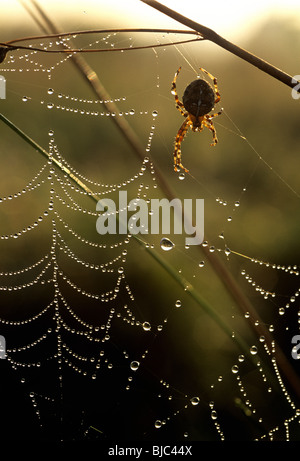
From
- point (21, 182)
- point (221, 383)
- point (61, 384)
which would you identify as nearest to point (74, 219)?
point (21, 182)

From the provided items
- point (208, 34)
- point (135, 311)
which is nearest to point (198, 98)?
point (208, 34)
